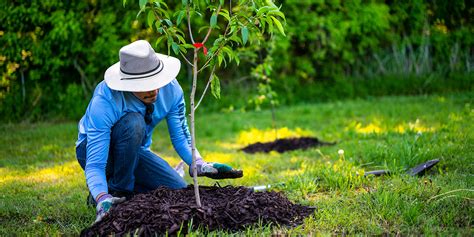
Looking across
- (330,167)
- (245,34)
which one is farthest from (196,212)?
(330,167)

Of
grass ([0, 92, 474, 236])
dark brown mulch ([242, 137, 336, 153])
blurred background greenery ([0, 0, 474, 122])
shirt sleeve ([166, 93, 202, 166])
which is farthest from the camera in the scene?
blurred background greenery ([0, 0, 474, 122])

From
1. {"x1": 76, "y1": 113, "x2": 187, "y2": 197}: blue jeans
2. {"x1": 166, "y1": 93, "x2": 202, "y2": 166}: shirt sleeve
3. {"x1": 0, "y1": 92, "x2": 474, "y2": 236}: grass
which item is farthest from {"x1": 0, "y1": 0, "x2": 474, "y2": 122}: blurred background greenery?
{"x1": 166, "y1": 93, "x2": 202, "y2": 166}: shirt sleeve

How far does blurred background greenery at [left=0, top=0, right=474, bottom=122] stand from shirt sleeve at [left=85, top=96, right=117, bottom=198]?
4.95 m

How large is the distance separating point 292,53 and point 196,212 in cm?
712

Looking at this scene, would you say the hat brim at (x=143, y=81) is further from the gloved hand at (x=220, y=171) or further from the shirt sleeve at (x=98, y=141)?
the gloved hand at (x=220, y=171)

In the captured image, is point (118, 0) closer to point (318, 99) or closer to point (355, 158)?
point (318, 99)

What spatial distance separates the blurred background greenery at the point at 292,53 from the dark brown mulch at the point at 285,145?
202cm

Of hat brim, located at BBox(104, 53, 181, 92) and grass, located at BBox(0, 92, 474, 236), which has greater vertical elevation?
hat brim, located at BBox(104, 53, 181, 92)

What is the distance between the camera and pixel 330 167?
14.8 ft

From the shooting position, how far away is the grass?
3.43 meters

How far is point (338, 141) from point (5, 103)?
197 inches

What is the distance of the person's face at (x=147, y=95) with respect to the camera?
11.5ft

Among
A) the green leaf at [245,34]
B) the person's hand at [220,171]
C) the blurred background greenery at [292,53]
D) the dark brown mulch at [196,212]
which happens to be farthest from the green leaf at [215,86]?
the blurred background greenery at [292,53]

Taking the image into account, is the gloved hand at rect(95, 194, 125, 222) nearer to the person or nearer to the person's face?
the person
